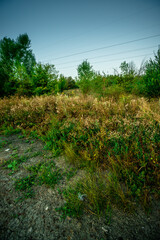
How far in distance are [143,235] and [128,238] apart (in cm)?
18

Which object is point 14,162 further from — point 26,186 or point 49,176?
point 49,176

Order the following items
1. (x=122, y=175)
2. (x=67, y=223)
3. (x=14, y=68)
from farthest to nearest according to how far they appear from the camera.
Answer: (x=14, y=68) → (x=122, y=175) → (x=67, y=223)

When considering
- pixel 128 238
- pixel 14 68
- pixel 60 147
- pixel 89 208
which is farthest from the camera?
pixel 14 68

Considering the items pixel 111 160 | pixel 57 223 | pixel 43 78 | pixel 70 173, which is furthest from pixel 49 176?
pixel 43 78

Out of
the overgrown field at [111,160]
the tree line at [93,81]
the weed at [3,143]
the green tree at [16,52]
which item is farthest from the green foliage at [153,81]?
the green tree at [16,52]

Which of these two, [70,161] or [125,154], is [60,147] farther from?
[125,154]

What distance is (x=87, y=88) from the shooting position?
10.7 metres

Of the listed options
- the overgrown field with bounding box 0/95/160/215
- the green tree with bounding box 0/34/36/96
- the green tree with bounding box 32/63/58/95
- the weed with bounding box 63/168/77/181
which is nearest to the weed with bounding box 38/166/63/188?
the weed with bounding box 63/168/77/181

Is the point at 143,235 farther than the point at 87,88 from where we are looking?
No

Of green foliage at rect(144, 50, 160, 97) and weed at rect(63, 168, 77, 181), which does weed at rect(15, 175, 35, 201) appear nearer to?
weed at rect(63, 168, 77, 181)

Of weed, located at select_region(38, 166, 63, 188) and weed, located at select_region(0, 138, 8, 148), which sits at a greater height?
weed, located at select_region(0, 138, 8, 148)

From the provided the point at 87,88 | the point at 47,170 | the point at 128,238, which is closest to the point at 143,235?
the point at 128,238

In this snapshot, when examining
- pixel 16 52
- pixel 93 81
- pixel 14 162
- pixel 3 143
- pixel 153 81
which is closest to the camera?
pixel 14 162

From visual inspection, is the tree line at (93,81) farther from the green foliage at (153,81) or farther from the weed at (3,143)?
the weed at (3,143)
